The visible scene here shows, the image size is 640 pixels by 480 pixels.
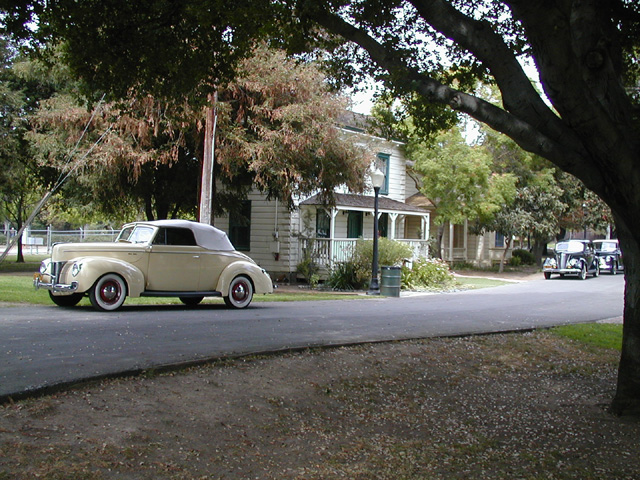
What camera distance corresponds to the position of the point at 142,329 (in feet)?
32.4

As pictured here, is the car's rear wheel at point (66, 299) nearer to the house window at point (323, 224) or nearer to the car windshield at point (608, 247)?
the house window at point (323, 224)

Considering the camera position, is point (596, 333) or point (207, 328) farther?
point (596, 333)

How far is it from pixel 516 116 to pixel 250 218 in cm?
2101

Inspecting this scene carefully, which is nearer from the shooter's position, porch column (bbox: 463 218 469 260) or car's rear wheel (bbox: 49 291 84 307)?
car's rear wheel (bbox: 49 291 84 307)

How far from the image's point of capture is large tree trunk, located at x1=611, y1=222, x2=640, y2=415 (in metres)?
6.76

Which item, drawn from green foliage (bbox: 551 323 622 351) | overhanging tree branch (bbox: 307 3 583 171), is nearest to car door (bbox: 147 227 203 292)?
overhanging tree branch (bbox: 307 3 583 171)

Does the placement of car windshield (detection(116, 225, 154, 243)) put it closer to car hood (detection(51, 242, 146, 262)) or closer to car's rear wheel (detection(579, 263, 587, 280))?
car hood (detection(51, 242, 146, 262))

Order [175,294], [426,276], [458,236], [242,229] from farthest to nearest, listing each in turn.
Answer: [458,236] < [242,229] < [426,276] < [175,294]

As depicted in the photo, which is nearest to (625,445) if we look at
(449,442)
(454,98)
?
(449,442)

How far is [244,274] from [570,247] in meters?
22.8

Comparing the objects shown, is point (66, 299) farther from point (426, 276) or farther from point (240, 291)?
point (426, 276)

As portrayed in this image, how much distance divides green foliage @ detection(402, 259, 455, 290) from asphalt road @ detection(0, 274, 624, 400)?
5.43 metres

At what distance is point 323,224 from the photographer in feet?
88.1

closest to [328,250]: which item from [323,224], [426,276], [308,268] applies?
[308,268]
